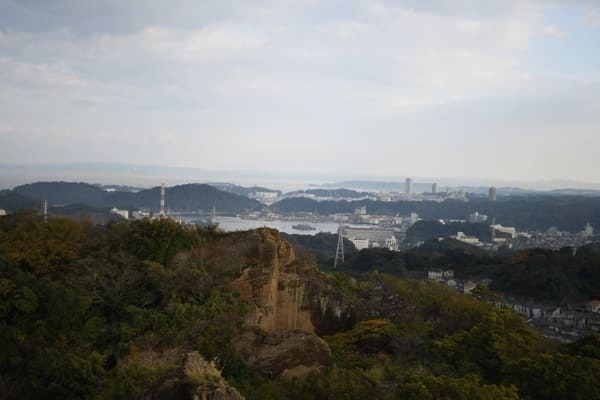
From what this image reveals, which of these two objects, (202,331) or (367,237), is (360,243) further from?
(202,331)

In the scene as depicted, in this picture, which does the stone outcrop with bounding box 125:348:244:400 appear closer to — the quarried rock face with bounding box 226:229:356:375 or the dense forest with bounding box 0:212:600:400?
the dense forest with bounding box 0:212:600:400

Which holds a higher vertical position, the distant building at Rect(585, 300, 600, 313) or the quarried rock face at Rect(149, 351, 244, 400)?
the quarried rock face at Rect(149, 351, 244, 400)

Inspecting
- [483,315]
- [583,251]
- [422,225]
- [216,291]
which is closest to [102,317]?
[216,291]

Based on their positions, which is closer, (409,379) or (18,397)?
(409,379)

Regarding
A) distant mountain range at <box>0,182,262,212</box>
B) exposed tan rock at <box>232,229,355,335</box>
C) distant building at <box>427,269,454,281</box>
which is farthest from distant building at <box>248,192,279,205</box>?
exposed tan rock at <box>232,229,355,335</box>

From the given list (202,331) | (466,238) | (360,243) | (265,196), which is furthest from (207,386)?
(265,196)

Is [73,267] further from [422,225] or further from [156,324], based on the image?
[422,225]

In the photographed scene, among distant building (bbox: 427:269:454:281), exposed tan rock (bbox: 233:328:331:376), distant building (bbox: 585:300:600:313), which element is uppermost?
exposed tan rock (bbox: 233:328:331:376)
